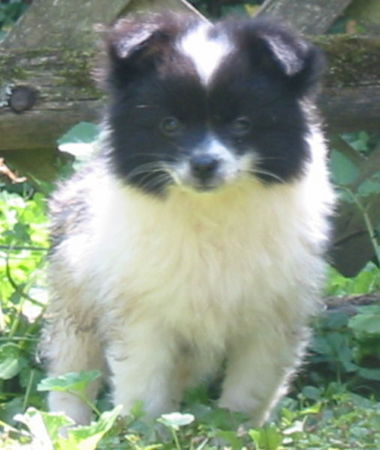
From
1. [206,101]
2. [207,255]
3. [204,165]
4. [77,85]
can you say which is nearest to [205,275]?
[207,255]

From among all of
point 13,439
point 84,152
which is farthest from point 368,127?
point 13,439

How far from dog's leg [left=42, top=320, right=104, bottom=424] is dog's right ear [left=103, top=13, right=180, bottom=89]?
0.98m

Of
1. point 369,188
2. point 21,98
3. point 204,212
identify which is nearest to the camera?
point 204,212

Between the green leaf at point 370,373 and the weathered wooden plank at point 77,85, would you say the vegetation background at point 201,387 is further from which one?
the weathered wooden plank at point 77,85

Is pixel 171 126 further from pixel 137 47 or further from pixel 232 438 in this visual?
pixel 232 438

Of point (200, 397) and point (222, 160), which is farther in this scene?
point (200, 397)

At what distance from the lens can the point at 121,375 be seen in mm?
4824

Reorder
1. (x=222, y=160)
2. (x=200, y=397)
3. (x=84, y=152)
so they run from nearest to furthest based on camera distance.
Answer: (x=222, y=160) → (x=200, y=397) → (x=84, y=152)

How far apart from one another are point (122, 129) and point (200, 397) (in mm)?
1048

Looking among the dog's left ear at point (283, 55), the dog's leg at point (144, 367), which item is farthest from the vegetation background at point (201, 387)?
the dog's left ear at point (283, 55)

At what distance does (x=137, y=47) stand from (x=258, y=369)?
1.11m

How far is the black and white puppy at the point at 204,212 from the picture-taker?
446 centimetres

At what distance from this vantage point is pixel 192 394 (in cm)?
516

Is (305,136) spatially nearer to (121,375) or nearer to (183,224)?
(183,224)
